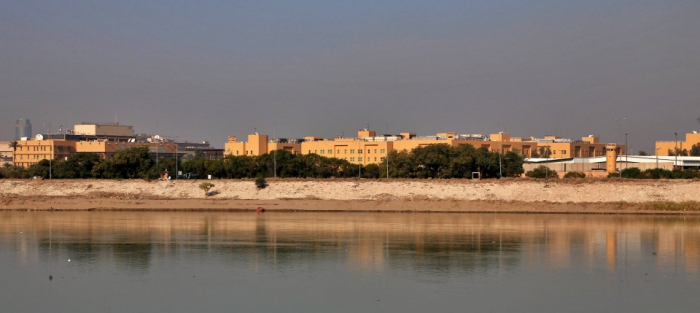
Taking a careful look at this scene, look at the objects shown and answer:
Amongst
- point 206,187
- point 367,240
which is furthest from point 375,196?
point 367,240

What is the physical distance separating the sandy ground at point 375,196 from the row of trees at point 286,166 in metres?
5.68

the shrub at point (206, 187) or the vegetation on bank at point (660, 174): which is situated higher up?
the vegetation on bank at point (660, 174)

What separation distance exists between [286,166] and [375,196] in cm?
1826

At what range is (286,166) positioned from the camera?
84062 millimetres

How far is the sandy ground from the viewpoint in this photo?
64.4 m

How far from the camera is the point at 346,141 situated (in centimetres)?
12062

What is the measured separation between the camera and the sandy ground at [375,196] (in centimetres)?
6444

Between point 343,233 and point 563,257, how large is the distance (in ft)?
43.2

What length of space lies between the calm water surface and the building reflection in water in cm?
9

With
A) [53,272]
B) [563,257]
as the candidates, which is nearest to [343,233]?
[563,257]

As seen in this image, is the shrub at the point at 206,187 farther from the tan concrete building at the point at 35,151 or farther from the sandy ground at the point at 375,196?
the tan concrete building at the point at 35,151

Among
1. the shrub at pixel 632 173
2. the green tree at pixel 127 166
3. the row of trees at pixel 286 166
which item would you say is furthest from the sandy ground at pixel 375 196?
the shrub at pixel 632 173

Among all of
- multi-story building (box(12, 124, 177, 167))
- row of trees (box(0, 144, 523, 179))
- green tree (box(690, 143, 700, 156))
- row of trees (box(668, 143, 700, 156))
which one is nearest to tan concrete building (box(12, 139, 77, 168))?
multi-story building (box(12, 124, 177, 167))

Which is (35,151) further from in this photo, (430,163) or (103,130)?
(430,163)
